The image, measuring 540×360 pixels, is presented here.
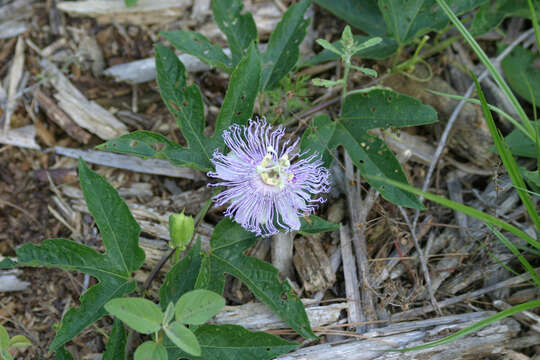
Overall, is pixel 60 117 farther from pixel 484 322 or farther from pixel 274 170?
pixel 484 322

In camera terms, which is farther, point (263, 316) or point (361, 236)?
point (361, 236)

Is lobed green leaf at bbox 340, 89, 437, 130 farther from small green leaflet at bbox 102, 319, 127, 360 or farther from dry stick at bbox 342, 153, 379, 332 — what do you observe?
small green leaflet at bbox 102, 319, 127, 360

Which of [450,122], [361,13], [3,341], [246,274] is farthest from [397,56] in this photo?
[3,341]

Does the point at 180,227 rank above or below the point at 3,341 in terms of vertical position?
above

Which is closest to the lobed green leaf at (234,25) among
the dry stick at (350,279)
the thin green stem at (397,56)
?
the thin green stem at (397,56)

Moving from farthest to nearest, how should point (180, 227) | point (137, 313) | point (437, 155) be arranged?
point (437, 155)
point (180, 227)
point (137, 313)

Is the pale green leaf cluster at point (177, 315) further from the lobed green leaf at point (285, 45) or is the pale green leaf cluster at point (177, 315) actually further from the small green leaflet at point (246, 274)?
the lobed green leaf at point (285, 45)

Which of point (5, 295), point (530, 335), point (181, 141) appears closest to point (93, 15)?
point (181, 141)
